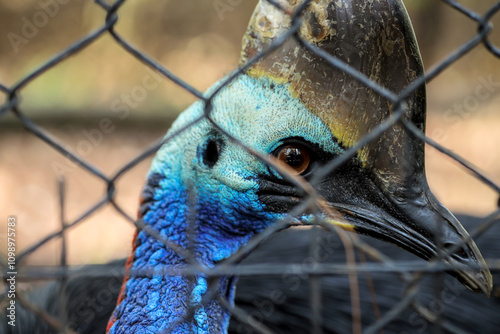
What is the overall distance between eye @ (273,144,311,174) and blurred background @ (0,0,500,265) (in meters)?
2.85

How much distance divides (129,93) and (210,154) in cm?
318

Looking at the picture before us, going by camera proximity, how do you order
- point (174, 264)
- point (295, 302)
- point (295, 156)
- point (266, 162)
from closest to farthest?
1. point (266, 162)
2. point (295, 156)
3. point (174, 264)
4. point (295, 302)

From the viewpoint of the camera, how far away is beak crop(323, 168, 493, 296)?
1077 millimetres

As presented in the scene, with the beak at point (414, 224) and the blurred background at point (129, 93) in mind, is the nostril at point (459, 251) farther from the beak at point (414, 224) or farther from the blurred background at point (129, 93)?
the blurred background at point (129, 93)

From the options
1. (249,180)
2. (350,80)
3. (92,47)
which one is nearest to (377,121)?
(350,80)

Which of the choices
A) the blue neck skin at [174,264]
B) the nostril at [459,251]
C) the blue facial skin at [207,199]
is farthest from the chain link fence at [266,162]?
the blue neck skin at [174,264]

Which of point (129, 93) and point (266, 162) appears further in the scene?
point (129, 93)

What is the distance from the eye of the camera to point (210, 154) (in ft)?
4.52

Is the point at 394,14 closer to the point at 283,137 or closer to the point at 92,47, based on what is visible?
the point at 283,137

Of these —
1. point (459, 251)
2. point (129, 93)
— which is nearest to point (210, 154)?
point (459, 251)

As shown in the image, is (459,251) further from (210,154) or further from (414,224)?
(210,154)

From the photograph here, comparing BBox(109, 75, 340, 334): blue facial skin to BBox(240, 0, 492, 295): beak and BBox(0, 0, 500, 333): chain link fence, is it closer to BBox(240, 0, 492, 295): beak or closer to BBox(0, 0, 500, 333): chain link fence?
BBox(240, 0, 492, 295): beak

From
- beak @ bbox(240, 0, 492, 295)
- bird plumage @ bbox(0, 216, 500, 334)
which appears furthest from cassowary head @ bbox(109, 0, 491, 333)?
bird plumage @ bbox(0, 216, 500, 334)

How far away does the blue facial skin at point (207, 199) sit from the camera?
122cm
